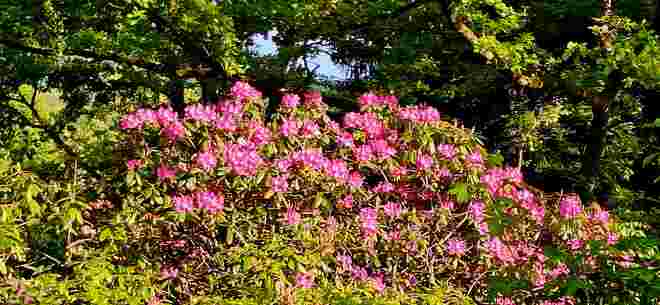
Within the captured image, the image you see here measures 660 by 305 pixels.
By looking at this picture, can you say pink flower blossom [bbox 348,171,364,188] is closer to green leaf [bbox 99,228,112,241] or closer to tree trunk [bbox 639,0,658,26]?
green leaf [bbox 99,228,112,241]

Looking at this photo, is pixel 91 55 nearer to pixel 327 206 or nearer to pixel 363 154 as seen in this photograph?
pixel 363 154

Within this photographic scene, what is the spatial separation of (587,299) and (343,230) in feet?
6.62

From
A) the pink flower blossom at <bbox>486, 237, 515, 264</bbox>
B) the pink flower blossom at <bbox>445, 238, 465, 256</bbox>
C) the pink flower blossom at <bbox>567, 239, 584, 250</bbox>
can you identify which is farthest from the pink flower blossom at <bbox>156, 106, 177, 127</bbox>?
the pink flower blossom at <bbox>567, 239, 584, 250</bbox>

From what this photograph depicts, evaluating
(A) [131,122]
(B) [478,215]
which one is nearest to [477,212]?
(B) [478,215]

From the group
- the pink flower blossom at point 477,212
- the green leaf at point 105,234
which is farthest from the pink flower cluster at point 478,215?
the green leaf at point 105,234

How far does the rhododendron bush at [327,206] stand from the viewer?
3.70 m

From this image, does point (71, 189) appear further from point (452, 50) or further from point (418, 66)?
point (452, 50)

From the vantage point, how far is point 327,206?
393cm

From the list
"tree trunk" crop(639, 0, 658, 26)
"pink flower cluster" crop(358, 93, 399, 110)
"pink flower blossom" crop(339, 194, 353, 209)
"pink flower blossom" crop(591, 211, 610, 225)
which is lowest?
"pink flower blossom" crop(591, 211, 610, 225)

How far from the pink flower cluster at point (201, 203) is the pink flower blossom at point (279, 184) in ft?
0.96

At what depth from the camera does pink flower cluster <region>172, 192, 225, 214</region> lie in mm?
3637

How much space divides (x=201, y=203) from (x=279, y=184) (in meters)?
0.44

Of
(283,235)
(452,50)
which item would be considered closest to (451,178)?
(283,235)

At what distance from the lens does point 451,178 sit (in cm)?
422
